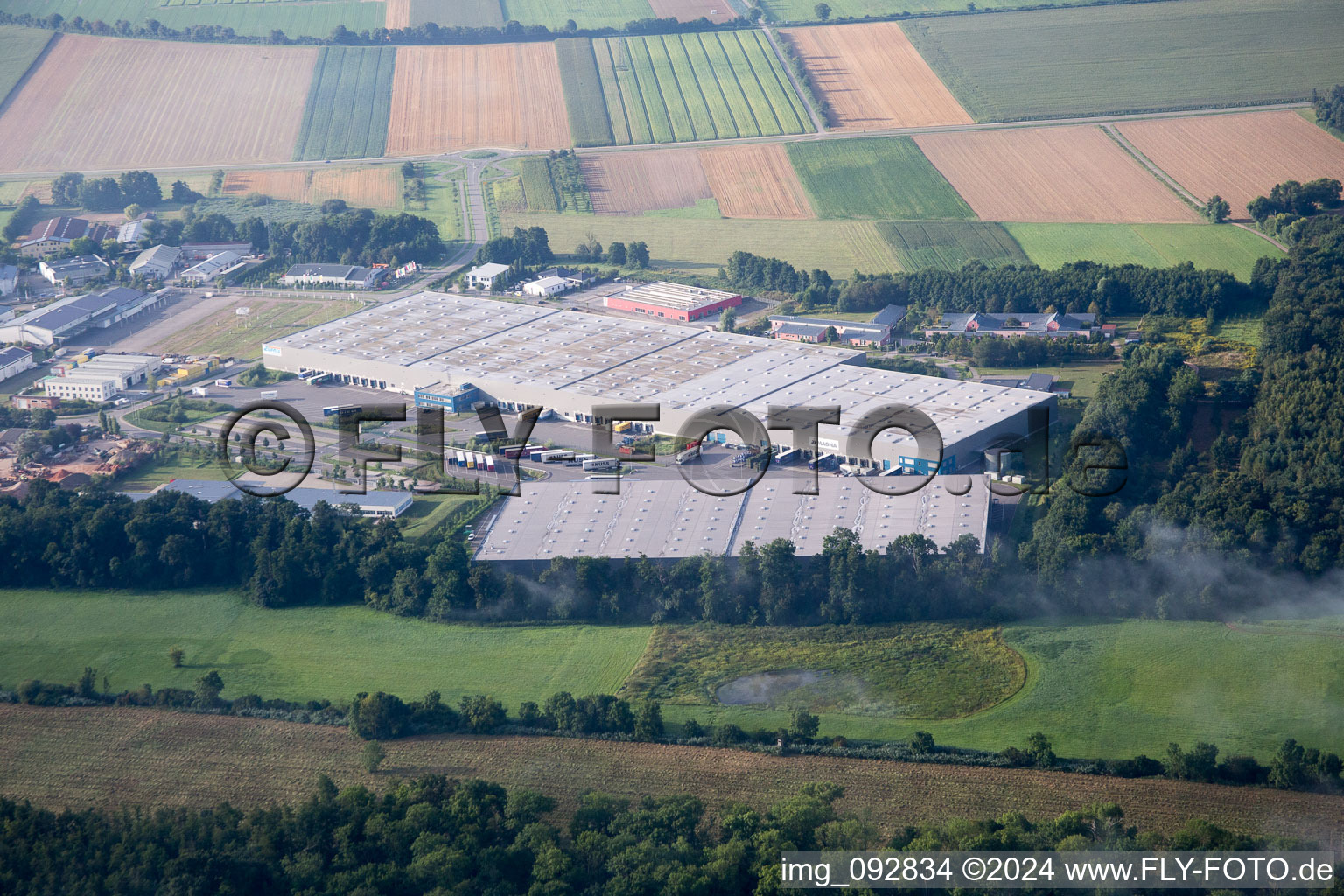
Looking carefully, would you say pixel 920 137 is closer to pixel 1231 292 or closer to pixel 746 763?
A: pixel 1231 292

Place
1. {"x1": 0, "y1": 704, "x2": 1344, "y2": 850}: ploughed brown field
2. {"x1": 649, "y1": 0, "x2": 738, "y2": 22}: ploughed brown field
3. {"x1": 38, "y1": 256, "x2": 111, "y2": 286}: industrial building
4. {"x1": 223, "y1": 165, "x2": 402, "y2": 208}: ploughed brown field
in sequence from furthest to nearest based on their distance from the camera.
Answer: {"x1": 649, "y1": 0, "x2": 738, "y2": 22}: ploughed brown field
{"x1": 223, "y1": 165, "x2": 402, "y2": 208}: ploughed brown field
{"x1": 38, "y1": 256, "x2": 111, "y2": 286}: industrial building
{"x1": 0, "y1": 704, "x2": 1344, "y2": 850}: ploughed brown field

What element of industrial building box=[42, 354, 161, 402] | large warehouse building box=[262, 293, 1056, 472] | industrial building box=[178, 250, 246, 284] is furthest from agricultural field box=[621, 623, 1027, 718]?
industrial building box=[178, 250, 246, 284]

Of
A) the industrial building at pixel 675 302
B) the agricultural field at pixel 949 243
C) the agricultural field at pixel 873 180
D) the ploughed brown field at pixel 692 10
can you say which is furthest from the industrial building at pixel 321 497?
the ploughed brown field at pixel 692 10

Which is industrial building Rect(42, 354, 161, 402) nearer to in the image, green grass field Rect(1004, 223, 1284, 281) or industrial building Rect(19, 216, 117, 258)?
industrial building Rect(19, 216, 117, 258)

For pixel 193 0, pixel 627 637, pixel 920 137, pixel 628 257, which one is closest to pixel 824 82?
pixel 920 137

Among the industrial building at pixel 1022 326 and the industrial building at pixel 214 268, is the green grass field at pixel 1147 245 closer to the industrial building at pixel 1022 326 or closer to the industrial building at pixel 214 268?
the industrial building at pixel 1022 326

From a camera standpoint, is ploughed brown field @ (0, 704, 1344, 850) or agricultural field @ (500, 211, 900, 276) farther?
agricultural field @ (500, 211, 900, 276)

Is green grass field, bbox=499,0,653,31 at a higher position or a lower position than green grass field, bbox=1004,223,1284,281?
higher

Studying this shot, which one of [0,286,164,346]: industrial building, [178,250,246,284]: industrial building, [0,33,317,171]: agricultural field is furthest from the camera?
[0,33,317,171]: agricultural field

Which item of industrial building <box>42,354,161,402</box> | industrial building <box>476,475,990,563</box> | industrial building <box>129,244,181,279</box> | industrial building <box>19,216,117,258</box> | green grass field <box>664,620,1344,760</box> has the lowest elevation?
green grass field <box>664,620,1344,760</box>
